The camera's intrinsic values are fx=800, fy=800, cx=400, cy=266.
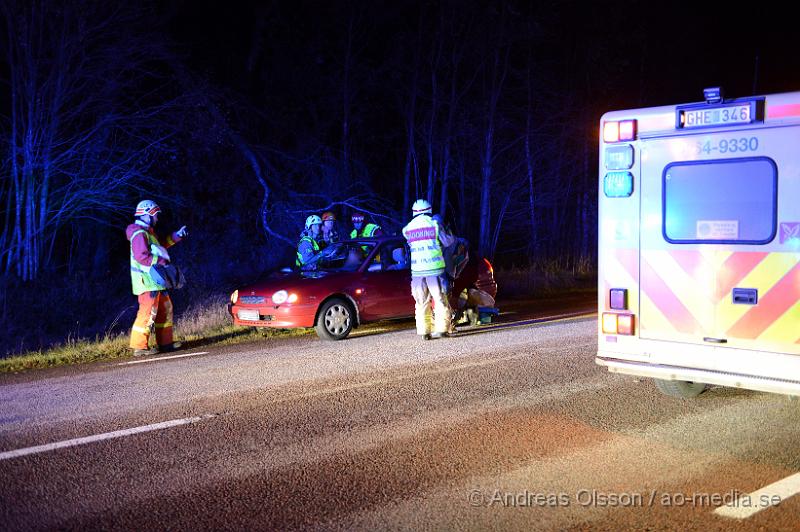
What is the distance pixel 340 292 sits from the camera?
432 inches

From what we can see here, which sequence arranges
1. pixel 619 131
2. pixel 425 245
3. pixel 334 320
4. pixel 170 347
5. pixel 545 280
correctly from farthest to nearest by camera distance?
pixel 545 280
pixel 334 320
pixel 425 245
pixel 170 347
pixel 619 131

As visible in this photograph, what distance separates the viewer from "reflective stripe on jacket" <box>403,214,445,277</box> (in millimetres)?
10539

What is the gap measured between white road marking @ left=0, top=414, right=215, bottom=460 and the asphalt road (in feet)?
0.07

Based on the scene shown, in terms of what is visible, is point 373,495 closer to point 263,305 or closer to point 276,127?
point 263,305

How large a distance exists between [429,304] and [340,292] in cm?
123

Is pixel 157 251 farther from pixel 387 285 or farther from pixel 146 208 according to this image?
pixel 387 285

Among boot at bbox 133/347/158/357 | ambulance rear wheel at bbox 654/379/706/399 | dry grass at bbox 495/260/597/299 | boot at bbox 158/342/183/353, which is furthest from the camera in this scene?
dry grass at bbox 495/260/597/299

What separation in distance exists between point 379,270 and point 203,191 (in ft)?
31.8

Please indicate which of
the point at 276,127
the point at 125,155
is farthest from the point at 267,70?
the point at 125,155

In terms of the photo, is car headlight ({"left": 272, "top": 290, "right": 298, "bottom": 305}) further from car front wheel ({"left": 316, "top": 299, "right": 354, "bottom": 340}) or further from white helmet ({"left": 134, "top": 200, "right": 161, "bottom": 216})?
white helmet ({"left": 134, "top": 200, "right": 161, "bottom": 216})

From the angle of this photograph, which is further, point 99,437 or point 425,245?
point 425,245

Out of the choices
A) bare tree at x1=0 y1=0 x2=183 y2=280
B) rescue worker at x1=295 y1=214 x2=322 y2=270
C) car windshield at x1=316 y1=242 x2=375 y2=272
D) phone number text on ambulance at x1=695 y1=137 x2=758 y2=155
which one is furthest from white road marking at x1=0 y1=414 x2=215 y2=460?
bare tree at x1=0 y1=0 x2=183 y2=280

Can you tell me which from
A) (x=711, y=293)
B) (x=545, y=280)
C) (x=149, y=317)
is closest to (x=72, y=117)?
(x=149, y=317)

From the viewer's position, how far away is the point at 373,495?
15.9 ft
